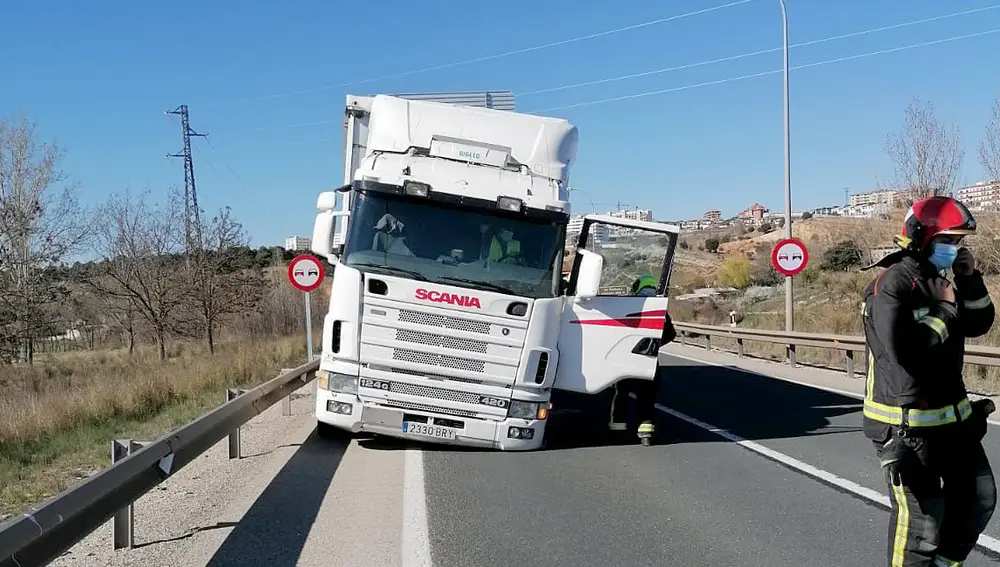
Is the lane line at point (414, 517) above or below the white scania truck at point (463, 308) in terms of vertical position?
below

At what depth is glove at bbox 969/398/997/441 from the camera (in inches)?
153

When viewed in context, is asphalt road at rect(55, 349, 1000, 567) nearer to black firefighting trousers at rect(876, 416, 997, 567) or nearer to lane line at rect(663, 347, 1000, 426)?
black firefighting trousers at rect(876, 416, 997, 567)

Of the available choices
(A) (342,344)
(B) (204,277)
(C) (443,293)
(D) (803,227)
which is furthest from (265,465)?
(D) (803,227)

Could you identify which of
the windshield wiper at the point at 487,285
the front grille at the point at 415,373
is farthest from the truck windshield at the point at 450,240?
the front grille at the point at 415,373

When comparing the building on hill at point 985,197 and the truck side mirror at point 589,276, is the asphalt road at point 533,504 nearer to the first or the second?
the truck side mirror at point 589,276

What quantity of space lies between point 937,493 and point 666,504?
3.33m

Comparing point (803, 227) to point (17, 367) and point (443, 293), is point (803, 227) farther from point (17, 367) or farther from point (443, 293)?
point (443, 293)

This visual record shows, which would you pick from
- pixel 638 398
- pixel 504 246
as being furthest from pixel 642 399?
pixel 504 246

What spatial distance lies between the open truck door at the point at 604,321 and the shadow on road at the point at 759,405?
6.09ft

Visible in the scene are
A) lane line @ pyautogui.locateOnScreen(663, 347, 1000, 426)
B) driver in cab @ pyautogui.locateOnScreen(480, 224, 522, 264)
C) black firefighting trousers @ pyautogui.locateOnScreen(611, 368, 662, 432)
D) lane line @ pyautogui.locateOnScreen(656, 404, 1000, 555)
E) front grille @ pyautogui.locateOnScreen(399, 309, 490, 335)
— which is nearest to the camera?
lane line @ pyautogui.locateOnScreen(656, 404, 1000, 555)

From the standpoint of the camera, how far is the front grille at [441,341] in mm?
8453

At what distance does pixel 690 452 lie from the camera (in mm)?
9281

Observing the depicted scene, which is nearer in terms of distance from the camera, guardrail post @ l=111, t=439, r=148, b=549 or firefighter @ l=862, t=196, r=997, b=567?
firefighter @ l=862, t=196, r=997, b=567

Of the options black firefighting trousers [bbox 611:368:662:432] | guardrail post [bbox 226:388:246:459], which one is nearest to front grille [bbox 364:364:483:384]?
guardrail post [bbox 226:388:246:459]
